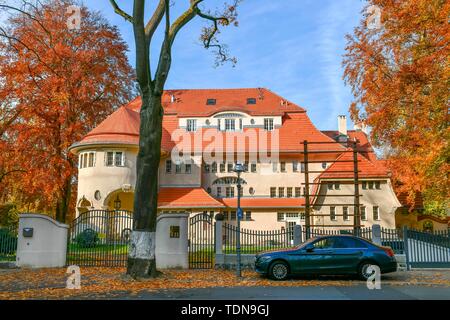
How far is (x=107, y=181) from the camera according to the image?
1358 inches

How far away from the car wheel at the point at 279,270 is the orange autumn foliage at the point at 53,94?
69.3ft

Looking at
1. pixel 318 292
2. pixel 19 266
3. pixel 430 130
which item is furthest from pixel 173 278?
pixel 430 130

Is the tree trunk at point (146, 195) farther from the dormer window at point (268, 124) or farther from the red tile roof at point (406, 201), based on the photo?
the red tile roof at point (406, 201)

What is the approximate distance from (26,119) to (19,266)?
1653 centimetres

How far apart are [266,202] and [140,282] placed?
1021 inches

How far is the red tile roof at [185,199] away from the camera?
35.6 metres

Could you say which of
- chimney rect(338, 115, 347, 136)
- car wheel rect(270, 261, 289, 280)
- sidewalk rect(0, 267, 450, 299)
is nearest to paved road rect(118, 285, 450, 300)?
sidewalk rect(0, 267, 450, 299)

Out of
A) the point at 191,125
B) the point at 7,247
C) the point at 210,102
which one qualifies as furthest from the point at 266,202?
the point at 7,247

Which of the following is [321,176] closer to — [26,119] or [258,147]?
[258,147]

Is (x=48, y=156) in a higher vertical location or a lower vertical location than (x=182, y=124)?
lower

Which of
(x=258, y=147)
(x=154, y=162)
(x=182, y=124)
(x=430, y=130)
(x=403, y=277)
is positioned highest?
(x=182, y=124)

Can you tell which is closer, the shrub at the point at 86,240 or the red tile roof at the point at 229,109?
the shrub at the point at 86,240

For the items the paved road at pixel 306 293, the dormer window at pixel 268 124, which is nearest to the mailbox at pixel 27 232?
the paved road at pixel 306 293

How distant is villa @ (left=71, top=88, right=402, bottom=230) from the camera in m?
34.9
